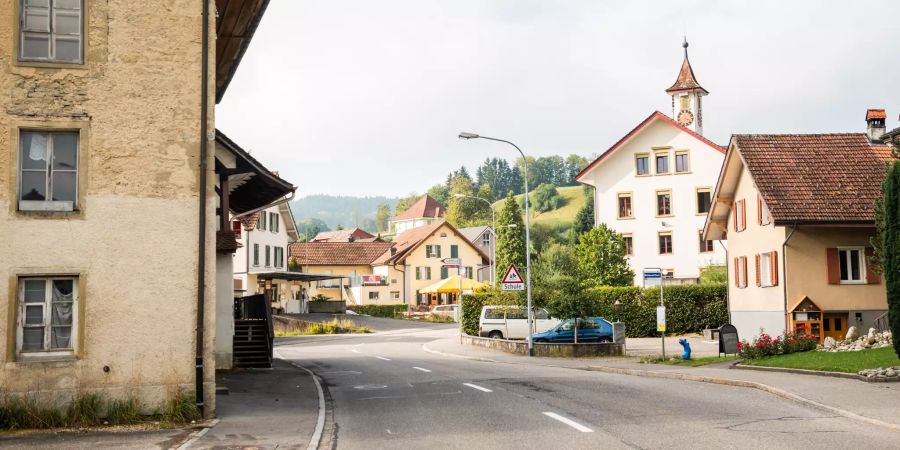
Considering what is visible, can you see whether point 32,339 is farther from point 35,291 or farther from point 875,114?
point 875,114

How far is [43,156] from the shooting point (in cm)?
1486

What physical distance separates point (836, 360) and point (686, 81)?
54842mm

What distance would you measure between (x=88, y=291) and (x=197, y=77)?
402cm

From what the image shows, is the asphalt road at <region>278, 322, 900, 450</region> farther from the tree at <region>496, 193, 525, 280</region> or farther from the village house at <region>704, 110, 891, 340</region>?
the tree at <region>496, 193, 525, 280</region>

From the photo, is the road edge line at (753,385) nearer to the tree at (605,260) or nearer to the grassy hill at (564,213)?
the tree at (605,260)

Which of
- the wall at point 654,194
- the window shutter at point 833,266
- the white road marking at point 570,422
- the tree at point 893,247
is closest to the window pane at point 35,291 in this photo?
the white road marking at point 570,422

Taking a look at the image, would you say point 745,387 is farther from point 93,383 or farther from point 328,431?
point 93,383

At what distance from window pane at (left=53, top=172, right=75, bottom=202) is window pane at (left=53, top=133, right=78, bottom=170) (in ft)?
0.57

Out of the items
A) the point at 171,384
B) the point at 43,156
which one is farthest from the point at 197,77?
the point at 171,384

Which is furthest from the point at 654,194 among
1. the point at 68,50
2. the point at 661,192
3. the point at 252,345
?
the point at 68,50

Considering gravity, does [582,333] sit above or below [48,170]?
below

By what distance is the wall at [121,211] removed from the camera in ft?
47.4

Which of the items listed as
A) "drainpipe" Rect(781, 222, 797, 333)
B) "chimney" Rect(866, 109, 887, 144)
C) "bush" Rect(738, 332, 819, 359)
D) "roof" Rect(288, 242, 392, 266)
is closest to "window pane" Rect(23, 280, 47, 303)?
"bush" Rect(738, 332, 819, 359)

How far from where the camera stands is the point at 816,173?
105ft
